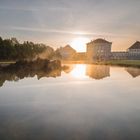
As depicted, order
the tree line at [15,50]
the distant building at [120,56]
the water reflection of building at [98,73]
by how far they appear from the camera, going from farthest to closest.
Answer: the distant building at [120,56], the tree line at [15,50], the water reflection of building at [98,73]

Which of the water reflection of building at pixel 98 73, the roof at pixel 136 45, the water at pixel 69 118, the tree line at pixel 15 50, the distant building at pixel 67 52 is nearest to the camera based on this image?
the water at pixel 69 118

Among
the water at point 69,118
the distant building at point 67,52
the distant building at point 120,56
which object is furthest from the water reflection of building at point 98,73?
the distant building at point 67,52

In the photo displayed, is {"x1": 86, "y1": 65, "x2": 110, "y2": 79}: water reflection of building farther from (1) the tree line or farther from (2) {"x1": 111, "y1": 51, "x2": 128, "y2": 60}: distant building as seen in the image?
(2) {"x1": 111, "y1": 51, "x2": 128, "y2": 60}: distant building

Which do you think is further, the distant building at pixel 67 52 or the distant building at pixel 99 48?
the distant building at pixel 67 52

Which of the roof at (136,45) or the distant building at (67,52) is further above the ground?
the roof at (136,45)

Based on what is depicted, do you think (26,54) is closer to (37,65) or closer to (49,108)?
(37,65)

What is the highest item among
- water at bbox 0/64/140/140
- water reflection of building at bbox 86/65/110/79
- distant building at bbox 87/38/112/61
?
distant building at bbox 87/38/112/61

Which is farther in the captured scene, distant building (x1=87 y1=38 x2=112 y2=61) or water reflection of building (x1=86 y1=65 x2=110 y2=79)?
distant building (x1=87 y1=38 x2=112 y2=61)

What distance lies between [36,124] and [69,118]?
4.54 feet

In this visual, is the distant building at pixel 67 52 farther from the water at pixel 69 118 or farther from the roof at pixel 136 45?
the water at pixel 69 118

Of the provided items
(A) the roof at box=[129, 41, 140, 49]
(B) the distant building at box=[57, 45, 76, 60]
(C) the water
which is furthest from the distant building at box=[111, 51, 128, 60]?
(C) the water

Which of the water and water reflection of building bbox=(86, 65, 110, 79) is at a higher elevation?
the water

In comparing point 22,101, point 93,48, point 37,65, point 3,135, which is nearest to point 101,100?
point 22,101

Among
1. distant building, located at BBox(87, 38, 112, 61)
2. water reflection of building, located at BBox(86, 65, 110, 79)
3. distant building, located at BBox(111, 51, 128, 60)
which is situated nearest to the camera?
water reflection of building, located at BBox(86, 65, 110, 79)
